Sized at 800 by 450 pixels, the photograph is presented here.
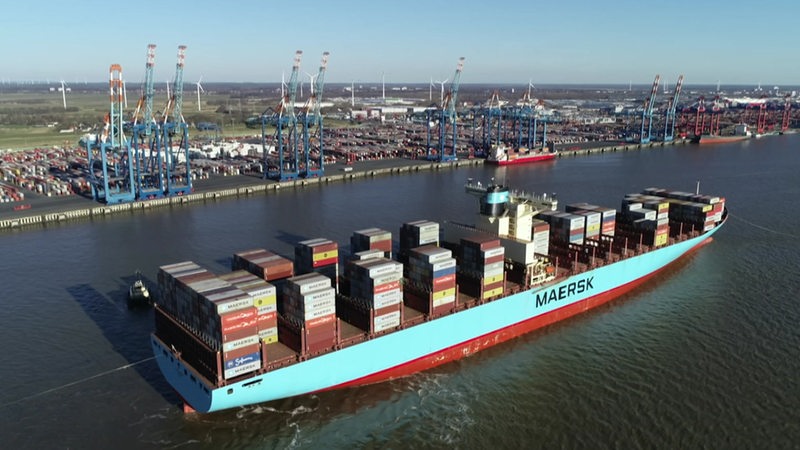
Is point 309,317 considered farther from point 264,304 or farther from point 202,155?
point 202,155

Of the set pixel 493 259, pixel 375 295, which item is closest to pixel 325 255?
pixel 375 295

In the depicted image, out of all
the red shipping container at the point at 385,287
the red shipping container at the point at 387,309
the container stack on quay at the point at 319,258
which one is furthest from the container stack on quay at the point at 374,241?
the red shipping container at the point at 387,309

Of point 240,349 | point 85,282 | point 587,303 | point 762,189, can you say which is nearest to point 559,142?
point 762,189

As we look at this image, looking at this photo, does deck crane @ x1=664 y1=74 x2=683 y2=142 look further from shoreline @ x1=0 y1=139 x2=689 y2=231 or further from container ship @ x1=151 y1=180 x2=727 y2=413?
container ship @ x1=151 y1=180 x2=727 y2=413

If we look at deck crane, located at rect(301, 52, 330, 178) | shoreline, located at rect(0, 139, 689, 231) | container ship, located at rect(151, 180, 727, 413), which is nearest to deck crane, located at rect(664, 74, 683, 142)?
shoreline, located at rect(0, 139, 689, 231)

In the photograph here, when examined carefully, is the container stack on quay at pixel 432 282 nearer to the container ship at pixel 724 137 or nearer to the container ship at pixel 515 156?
the container ship at pixel 515 156

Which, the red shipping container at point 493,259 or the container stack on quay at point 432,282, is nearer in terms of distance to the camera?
the container stack on quay at point 432,282
